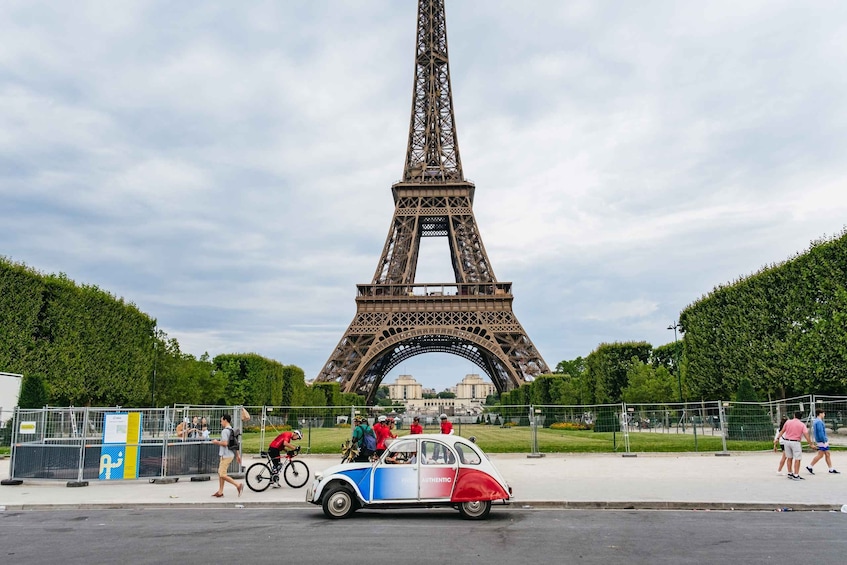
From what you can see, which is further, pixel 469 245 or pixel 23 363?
pixel 469 245

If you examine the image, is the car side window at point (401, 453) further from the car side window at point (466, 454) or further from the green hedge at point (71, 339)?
the green hedge at point (71, 339)

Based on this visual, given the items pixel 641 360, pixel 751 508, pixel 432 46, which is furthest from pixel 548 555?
pixel 432 46

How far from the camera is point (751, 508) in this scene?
11.7m

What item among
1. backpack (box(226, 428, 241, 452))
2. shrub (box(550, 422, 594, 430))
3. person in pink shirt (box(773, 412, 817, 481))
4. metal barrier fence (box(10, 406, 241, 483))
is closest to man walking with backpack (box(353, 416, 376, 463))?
backpack (box(226, 428, 241, 452))

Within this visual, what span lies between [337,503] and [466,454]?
233cm

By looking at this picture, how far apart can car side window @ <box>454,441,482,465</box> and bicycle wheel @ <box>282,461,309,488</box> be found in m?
5.18

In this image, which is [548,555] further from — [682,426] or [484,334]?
[484,334]

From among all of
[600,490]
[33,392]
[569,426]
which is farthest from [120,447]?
[569,426]

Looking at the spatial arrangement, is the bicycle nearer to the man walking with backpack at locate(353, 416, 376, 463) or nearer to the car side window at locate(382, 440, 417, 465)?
the man walking with backpack at locate(353, 416, 376, 463)

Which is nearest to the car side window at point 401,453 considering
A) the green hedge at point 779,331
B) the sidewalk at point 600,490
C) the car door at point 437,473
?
the car door at point 437,473

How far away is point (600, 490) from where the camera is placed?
541 inches

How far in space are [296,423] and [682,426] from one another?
62.0ft

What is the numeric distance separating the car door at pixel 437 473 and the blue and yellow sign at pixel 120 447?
339 inches

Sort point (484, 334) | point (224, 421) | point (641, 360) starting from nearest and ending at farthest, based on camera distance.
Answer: point (224, 421), point (641, 360), point (484, 334)
